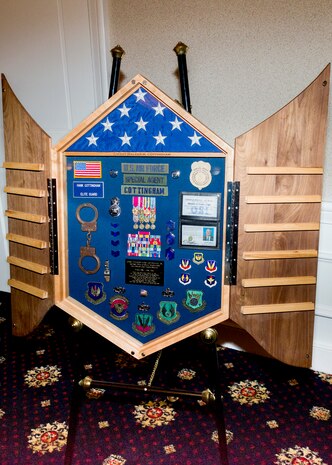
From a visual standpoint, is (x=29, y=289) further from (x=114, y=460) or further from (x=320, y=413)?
(x=320, y=413)

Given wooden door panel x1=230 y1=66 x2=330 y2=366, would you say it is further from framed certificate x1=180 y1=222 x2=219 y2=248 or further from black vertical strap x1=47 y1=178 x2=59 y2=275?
black vertical strap x1=47 y1=178 x2=59 y2=275

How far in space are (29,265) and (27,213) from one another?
0.21 metres

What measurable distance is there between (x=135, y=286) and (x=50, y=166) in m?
0.56

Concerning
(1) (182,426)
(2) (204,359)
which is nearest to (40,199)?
(1) (182,426)

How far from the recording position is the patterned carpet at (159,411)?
179 centimetres

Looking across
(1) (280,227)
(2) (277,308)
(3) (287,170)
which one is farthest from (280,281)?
(3) (287,170)

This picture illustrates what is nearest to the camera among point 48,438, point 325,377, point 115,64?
point 48,438

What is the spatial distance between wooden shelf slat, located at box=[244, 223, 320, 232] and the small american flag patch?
1.95ft

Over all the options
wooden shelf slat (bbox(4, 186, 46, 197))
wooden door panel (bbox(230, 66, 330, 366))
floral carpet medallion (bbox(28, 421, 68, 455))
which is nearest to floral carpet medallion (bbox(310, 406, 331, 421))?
wooden door panel (bbox(230, 66, 330, 366))

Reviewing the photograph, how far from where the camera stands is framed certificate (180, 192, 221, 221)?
5.16 ft

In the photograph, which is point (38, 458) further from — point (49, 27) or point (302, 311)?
point (49, 27)

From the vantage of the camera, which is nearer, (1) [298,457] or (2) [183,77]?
(1) [298,457]

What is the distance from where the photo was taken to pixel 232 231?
5.19 feet

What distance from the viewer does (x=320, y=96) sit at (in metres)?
1.47
